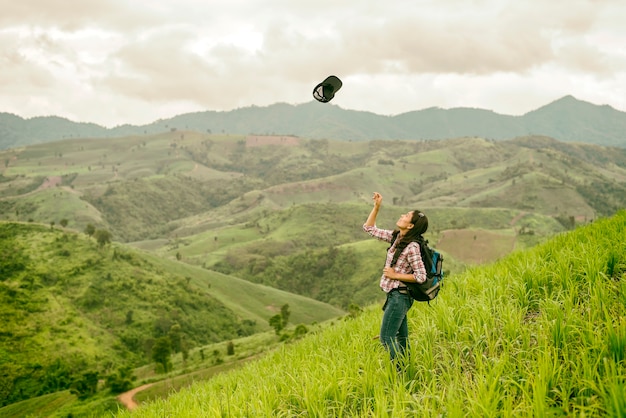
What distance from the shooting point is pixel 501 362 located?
5.19 meters

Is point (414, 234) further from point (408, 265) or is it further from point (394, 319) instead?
point (394, 319)

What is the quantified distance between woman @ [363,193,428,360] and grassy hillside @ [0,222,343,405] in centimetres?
7636

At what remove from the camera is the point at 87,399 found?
2183 inches

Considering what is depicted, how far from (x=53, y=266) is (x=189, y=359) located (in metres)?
48.6

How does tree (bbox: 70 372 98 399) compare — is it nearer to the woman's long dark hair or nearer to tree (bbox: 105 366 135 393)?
tree (bbox: 105 366 135 393)

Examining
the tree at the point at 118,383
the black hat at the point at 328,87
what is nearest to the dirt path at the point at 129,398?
the tree at the point at 118,383

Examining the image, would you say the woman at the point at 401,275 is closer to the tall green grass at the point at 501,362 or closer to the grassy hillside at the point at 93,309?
the tall green grass at the point at 501,362

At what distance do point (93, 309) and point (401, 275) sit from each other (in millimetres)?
104341

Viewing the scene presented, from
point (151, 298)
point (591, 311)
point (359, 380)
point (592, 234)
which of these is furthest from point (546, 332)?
point (151, 298)

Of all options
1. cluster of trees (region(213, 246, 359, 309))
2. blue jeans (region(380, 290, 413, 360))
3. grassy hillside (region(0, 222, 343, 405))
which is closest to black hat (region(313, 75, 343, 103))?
blue jeans (region(380, 290, 413, 360))

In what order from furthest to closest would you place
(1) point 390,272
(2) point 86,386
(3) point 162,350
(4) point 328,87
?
(3) point 162,350 < (2) point 86,386 < (4) point 328,87 < (1) point 390,272

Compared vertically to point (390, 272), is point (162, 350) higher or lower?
lower

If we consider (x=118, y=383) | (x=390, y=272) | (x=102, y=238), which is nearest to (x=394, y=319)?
(x=390, y=272)

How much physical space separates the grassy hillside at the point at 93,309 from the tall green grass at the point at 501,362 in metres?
76.1
